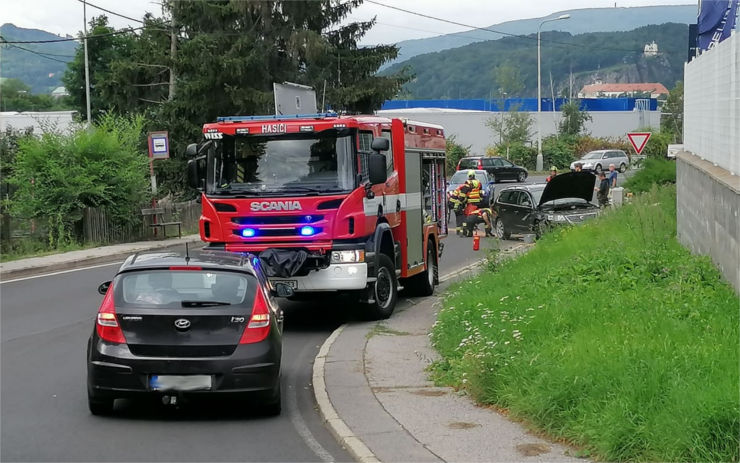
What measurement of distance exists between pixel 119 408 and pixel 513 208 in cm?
2007

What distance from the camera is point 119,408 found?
9047 mm

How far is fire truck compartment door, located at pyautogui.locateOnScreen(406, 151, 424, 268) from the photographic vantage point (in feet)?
53.1

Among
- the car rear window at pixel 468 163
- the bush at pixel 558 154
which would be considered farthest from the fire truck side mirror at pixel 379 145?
the bush at pixel 558 154

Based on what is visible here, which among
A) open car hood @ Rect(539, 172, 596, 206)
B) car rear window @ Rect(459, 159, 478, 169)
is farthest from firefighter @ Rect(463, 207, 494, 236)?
car rear window @ Rect(459, 159, 478, 169)

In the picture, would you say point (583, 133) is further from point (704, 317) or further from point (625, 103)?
point (704, 317)

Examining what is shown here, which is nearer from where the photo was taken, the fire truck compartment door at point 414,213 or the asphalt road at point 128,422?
the asphalt road at point 128,422

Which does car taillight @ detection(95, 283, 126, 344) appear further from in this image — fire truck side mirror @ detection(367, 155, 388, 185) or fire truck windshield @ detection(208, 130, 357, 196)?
fire truck side mirror @ detection(367, 155, 388, 185)

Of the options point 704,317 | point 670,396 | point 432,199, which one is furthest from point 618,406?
point 432,199

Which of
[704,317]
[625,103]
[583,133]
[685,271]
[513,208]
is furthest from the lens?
[625,103]

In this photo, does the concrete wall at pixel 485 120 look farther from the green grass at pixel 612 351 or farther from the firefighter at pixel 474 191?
the green grass at pixel 612 351

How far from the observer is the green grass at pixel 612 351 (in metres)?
6.62

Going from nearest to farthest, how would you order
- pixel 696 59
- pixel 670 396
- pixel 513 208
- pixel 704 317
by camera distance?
pixel 670 396, pixel 704 317, pixel 696 59, pixel 513 208

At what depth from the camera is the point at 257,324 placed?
853 cm

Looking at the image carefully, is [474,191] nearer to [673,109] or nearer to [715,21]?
[715,21]
